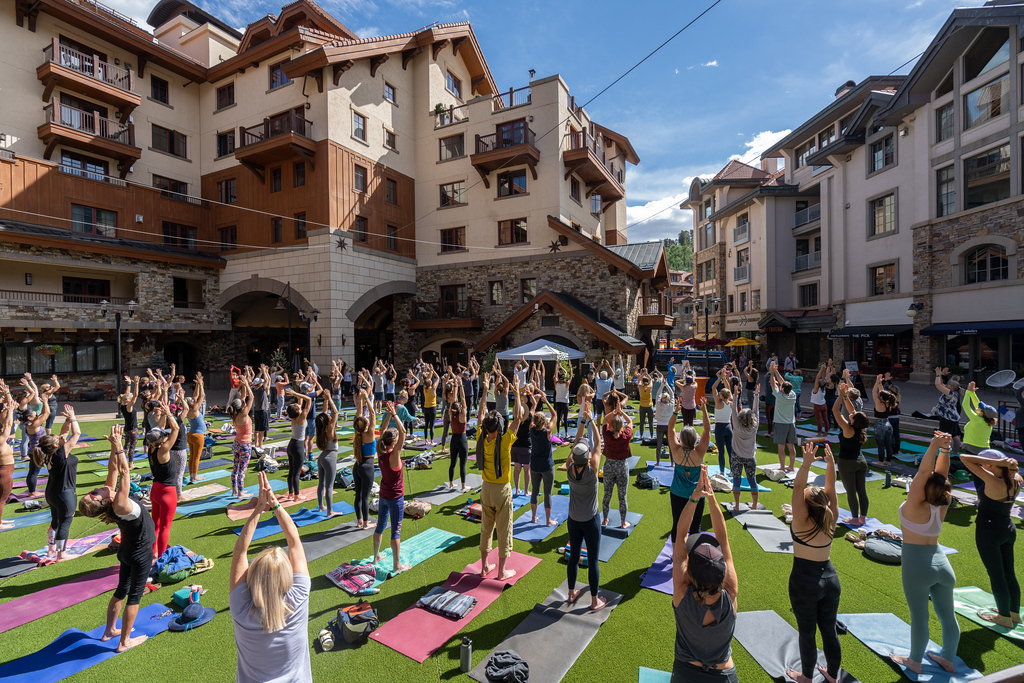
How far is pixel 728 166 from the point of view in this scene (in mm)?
40969

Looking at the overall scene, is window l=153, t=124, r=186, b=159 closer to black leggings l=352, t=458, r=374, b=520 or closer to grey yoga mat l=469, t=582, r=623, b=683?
black leggings l=352, t=458, r=374, b=520

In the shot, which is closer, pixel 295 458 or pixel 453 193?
pixel 295 458

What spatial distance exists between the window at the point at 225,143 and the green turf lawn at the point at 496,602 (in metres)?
23.7

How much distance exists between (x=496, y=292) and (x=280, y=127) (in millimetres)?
13348

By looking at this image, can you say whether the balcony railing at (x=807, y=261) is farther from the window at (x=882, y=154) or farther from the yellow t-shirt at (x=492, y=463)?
the yellow t-shirt at (x=492, y=463)

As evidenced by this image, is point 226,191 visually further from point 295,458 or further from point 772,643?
point 772,643

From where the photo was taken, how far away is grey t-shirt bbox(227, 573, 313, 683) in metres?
2.84

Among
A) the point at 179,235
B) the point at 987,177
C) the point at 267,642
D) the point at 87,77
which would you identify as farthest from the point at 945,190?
the point at 87,77

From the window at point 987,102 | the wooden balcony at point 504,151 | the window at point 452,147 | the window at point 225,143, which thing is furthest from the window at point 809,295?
the window at point 225,143

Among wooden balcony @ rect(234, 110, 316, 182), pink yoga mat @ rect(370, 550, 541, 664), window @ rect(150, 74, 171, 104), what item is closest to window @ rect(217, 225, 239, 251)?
wooden balcony @ rect(234, 110, 316, 182)

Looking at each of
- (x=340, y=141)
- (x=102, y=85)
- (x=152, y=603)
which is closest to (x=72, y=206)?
(x=102, y=85)

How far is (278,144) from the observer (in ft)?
71.0

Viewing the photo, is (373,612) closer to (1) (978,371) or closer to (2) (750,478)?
(2) (750,478)

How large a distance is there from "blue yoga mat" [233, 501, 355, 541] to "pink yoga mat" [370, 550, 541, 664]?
2.95 meters
